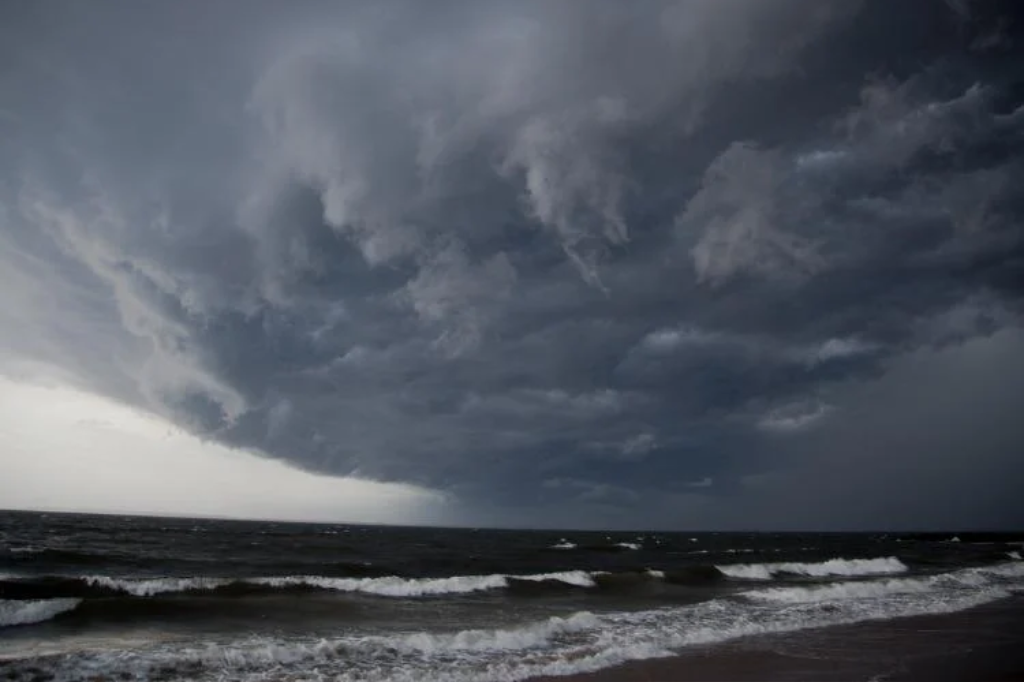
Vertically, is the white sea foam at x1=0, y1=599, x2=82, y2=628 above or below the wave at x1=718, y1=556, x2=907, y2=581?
below

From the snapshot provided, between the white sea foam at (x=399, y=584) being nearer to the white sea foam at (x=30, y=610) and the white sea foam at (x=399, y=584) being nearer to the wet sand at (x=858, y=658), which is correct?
the white sea foam at (x=30, y=610)

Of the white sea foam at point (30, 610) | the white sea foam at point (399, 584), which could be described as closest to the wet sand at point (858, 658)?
the white sea foam at point (399, 584)

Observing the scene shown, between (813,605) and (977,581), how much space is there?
14.1 meters

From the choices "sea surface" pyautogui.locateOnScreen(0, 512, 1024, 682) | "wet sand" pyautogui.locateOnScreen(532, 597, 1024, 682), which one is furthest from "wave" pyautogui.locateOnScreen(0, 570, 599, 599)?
"wet sand" pyautogui.locateOnScreen(532, 597, 1024, 682)

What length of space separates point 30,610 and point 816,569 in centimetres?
4065

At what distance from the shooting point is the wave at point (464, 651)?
1133 centimetres

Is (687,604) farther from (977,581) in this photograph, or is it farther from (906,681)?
(977,581)

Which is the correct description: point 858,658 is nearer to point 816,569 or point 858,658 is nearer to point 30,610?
point 30,610

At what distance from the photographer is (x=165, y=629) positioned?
51.3 ft

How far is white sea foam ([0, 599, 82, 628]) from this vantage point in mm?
16559

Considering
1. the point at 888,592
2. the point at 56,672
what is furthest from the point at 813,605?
the point at 56,672

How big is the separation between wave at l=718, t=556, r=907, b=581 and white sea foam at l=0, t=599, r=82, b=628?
30501 mm

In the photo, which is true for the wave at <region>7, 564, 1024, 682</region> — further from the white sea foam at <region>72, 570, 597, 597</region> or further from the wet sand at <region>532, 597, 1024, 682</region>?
the white sea foam at <region>72, 570, 597, 597</region>

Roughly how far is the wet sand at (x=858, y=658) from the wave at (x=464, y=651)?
0.81 meters
